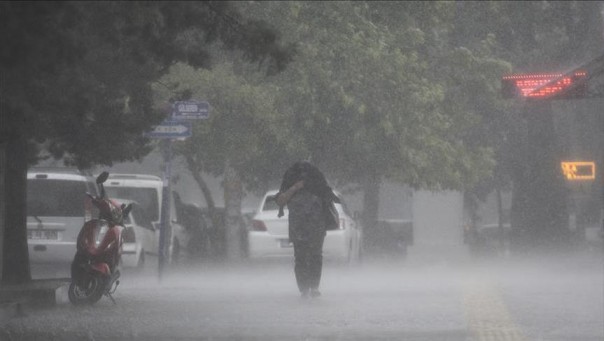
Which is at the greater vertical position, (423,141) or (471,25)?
(471,25)

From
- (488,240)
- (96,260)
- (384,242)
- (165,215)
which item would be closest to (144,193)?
(165,215)

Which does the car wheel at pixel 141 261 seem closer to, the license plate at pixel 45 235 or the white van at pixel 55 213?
the white van at pixel 55 213

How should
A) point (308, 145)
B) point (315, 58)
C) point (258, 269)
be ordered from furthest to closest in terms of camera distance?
point (308, 145), point (315, 58), point (258, 269)

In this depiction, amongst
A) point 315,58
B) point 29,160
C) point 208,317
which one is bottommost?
point 208,317

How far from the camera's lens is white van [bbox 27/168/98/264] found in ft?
75.8

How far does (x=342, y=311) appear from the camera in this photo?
15.8 metres

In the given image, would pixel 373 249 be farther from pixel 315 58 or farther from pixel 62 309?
pixel 62 309

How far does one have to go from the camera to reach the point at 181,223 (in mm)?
31797

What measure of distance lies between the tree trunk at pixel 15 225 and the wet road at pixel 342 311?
1116 mm

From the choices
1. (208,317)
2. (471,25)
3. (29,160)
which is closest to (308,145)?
(471,25)

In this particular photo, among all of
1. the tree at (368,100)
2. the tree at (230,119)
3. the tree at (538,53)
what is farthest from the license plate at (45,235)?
the tree at (538,53)

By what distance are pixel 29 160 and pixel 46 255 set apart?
498cm

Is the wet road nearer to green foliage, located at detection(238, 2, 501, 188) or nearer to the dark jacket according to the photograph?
the dark jacket

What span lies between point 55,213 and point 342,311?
28.1 feet
